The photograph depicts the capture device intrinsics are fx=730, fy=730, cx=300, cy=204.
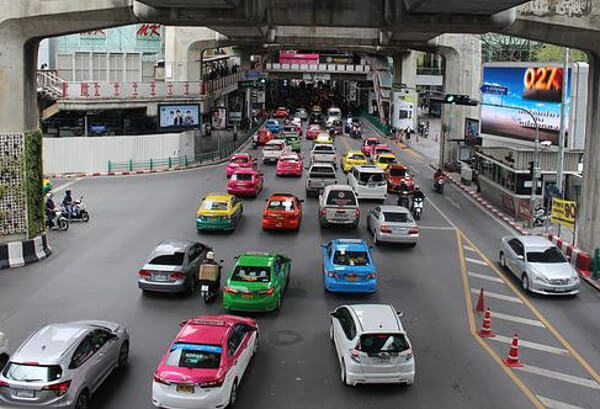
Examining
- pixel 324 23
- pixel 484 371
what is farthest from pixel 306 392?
pixel 324 23

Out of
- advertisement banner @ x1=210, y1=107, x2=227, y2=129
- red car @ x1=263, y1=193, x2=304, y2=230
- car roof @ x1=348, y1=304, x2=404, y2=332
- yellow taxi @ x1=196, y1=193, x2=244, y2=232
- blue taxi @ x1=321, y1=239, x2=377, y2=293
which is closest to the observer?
car roof @ x1=348, y1=304, x2=404, y2=332

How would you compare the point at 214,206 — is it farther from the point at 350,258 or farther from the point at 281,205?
the point at 350,258

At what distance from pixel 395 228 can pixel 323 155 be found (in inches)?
813

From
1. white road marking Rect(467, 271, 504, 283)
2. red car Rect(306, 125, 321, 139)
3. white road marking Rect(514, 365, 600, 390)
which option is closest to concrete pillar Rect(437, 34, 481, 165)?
red car Rect(306, 125, 321, 139)

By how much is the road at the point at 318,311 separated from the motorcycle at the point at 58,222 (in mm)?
726

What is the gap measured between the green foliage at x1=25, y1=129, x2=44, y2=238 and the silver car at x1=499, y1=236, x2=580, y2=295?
54.7 ft

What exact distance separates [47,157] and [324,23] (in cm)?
2582

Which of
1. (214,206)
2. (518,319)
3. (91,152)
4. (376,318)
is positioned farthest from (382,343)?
(91,152)

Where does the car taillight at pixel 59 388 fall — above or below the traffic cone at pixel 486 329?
above

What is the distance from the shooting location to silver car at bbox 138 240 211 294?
68.8ft

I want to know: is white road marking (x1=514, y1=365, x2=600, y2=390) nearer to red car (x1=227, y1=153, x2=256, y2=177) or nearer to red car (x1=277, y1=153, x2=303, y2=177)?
red car (x1=227, y1=153, x2=256, y2=177)

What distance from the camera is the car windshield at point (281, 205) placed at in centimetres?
2984

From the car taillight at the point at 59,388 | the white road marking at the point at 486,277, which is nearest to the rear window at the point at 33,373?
the car taillight at the point at 59,388

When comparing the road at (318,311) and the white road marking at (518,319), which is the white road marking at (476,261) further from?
the white road marking at (518,319)
